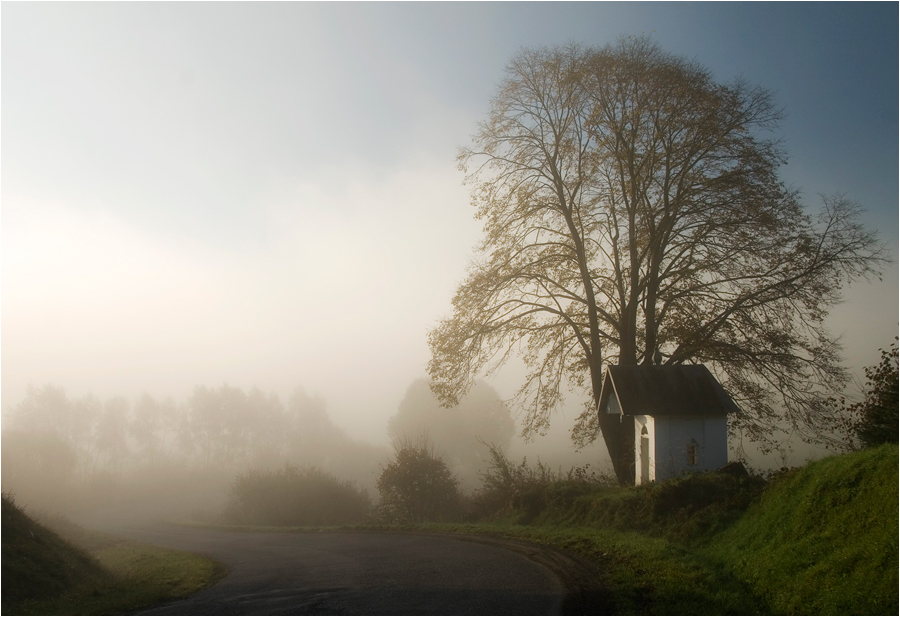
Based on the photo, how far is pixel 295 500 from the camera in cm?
3544

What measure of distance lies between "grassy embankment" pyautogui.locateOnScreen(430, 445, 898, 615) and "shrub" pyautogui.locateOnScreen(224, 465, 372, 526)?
69.9 ft

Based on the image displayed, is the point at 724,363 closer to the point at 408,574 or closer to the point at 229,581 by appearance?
the point at 408,574

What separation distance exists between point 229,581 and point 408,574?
440 cm

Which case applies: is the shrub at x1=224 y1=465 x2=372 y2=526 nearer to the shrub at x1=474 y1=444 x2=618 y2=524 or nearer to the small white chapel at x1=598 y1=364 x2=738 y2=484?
the shrub at x1=474 y1=444 x2=618 y2=524

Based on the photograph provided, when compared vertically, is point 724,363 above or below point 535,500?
above

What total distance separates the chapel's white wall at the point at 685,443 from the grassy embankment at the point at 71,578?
503 inches

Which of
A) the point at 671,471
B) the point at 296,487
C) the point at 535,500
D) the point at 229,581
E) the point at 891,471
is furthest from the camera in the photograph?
the point at 296,487

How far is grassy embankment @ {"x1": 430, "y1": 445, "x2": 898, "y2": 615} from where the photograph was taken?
7906 millimetres

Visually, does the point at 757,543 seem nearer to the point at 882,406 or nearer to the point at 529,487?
the point at 882,406

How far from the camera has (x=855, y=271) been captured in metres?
18.7

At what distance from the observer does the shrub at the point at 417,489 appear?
95.2ft

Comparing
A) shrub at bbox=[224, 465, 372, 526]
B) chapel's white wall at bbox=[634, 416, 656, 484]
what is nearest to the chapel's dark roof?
chapel's white wall at bbox=[634, 416, 656, 484]

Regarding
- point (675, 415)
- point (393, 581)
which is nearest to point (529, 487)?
point (675, 415)

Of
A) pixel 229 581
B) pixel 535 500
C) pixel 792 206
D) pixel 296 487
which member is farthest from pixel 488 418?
pixel 229 581
